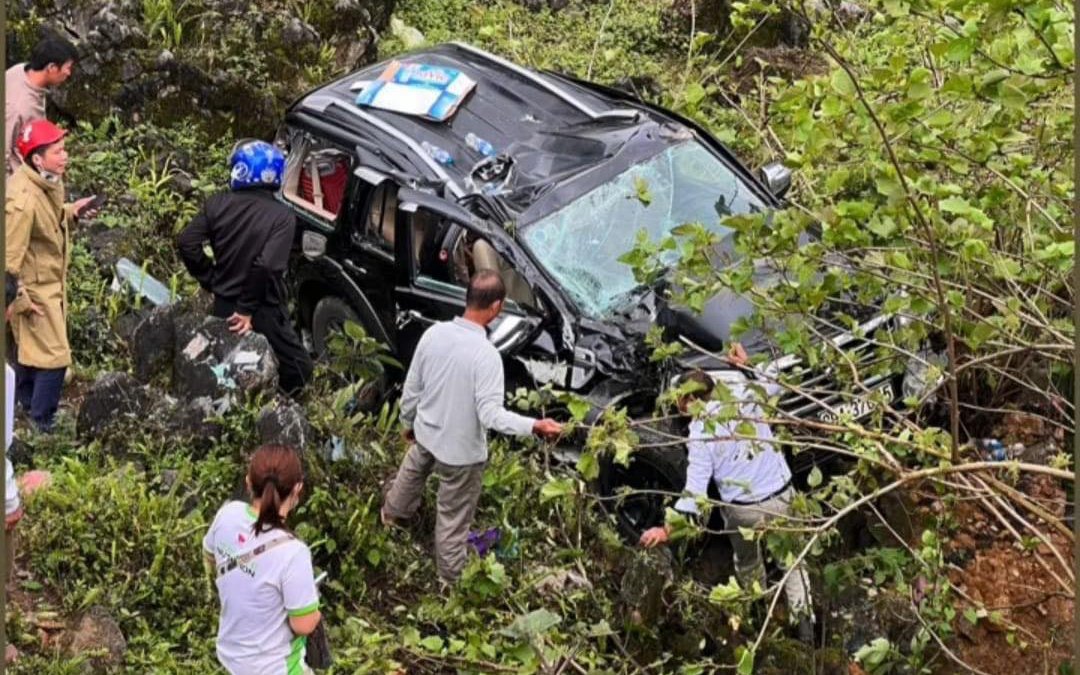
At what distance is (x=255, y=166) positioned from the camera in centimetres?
734

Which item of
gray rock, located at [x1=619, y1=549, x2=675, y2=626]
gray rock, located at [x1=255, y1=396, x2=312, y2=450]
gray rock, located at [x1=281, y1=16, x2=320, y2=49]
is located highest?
gray rock, located at [x1=281, y1=16, x2=320, y2=49]

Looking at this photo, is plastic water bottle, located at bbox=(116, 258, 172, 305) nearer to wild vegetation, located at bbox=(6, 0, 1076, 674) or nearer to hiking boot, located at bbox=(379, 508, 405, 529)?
wild vegetation, located at bbox=(6, 0, 1076, 674)

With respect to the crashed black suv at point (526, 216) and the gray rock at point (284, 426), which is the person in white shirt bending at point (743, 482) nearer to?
the crashed black suv at point (526, 216)

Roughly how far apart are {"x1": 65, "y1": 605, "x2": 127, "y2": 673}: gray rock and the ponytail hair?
153 cm

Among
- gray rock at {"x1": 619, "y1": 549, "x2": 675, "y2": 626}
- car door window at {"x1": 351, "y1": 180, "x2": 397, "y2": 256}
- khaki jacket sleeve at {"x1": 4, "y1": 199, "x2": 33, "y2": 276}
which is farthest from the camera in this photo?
car door window at {"x1": 351, "y1": 180, "x2": 397, "y2": 256}

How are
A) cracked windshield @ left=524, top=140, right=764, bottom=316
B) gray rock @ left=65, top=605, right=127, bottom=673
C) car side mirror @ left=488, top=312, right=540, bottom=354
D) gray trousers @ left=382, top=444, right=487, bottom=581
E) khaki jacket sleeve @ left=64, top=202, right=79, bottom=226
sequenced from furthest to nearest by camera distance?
cracked windshield @ left=524, top=140, right=764, bottom=316, car side mirror @ left=488, top=312, right=540, bottom=354, khaki jacket sleeve @ left=64, top=202, right=79, bottom=226, gray trousers @ left=382, top=444, right=487, bottom=581, gray rock @ left=65, top=605, right=127, bottom=673

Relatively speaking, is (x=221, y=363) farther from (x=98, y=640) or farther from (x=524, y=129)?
(x=524, y=129)

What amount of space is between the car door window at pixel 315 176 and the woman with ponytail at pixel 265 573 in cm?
405

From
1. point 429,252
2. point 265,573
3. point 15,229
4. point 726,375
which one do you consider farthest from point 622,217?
point 265,573

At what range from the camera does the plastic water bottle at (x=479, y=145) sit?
27.6 feet

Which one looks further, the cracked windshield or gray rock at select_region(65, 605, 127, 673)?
the cracked windshield

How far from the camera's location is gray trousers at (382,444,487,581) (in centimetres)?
653

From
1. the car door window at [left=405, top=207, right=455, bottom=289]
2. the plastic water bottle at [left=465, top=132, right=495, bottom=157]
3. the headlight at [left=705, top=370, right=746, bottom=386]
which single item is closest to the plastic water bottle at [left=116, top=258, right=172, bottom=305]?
the car door window at [left=405, top=207, right=455, bottom=289]

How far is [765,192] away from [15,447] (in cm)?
445
